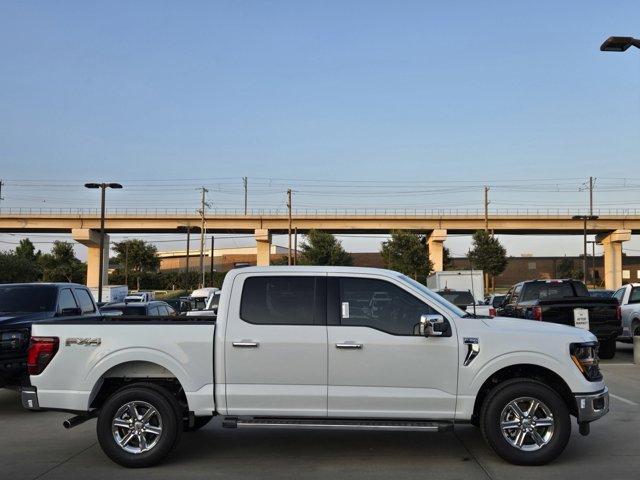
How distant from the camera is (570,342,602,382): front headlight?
6531 millimetres

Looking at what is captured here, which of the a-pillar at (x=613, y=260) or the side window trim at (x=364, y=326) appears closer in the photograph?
the side window trim at (x=364, y=326)

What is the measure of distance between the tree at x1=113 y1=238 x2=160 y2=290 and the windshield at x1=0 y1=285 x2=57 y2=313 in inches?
2962

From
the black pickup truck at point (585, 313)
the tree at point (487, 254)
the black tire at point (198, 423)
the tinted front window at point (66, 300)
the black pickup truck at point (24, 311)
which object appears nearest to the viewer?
the black tire at point (198, 423)

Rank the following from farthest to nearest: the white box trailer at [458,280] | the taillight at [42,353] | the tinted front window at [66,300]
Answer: the white box trailer at [458,280]
the tinted front window at [66,300]
the taillight at [42,353]

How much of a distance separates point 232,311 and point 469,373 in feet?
7.99

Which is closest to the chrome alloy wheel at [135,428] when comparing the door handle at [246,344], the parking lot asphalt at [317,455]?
the parking lot asphalt at [317,455]

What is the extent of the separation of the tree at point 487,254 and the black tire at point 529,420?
6121 cm

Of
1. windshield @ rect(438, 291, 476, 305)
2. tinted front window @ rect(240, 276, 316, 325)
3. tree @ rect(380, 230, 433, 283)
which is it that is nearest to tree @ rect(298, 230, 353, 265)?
tree @ rect(380, 230, 433, 283)

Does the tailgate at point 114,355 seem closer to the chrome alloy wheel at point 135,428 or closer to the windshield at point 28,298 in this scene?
the chrome alloy wheel at point 135,428

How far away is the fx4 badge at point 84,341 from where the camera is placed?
676cm

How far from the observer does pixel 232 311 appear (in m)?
6.75

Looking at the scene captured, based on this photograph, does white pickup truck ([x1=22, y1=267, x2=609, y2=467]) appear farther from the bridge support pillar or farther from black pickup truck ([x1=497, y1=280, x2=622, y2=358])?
the bridge support pillar

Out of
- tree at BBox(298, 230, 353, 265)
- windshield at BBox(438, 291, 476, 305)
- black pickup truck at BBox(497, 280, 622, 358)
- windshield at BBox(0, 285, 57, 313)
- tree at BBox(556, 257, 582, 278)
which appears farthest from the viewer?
tree at BBox(556, 257, 582, 278)

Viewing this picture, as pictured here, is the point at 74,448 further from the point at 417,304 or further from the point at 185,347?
the point at 417,304
